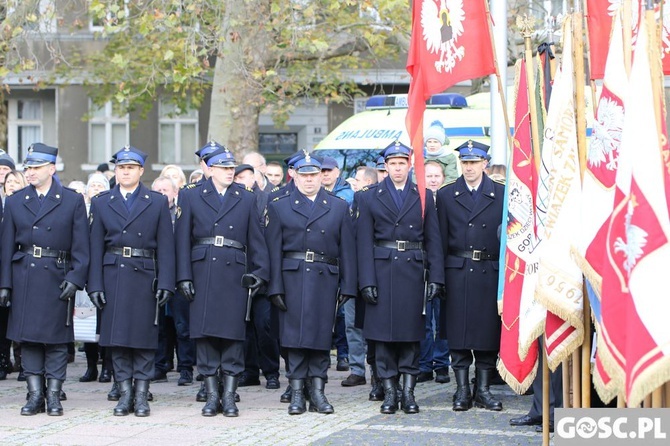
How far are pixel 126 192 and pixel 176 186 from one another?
7.14 ft

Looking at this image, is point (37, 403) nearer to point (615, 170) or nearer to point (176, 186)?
point (176, 186)

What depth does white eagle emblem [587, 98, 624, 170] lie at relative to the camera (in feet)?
22.5

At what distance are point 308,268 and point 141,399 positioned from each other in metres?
1.59

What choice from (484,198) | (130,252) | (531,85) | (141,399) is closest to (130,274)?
(130,252)

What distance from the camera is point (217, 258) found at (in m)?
9.78

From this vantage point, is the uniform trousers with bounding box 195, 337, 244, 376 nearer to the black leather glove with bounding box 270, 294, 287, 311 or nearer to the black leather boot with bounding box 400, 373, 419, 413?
the black leather glove with bounding box 270, 294, 287, 311

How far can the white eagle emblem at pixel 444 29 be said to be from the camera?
9562mm

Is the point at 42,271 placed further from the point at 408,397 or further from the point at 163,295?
the point at 408,397

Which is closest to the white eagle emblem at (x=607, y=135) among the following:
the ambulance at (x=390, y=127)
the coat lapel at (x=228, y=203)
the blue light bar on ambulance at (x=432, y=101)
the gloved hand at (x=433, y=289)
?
the gloved hand at (x=433, y=289)

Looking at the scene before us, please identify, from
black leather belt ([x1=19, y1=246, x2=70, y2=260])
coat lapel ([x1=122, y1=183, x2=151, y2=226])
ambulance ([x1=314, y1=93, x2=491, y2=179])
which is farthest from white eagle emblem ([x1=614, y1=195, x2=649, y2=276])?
ambulance ([x1=314, y1=93, x2=491, y2=179])

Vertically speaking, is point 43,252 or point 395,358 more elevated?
point 43,252

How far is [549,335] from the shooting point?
294 inches

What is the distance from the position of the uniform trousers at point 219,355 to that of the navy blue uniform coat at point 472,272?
165 cm

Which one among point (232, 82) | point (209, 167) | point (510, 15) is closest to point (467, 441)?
point (209, 167)
